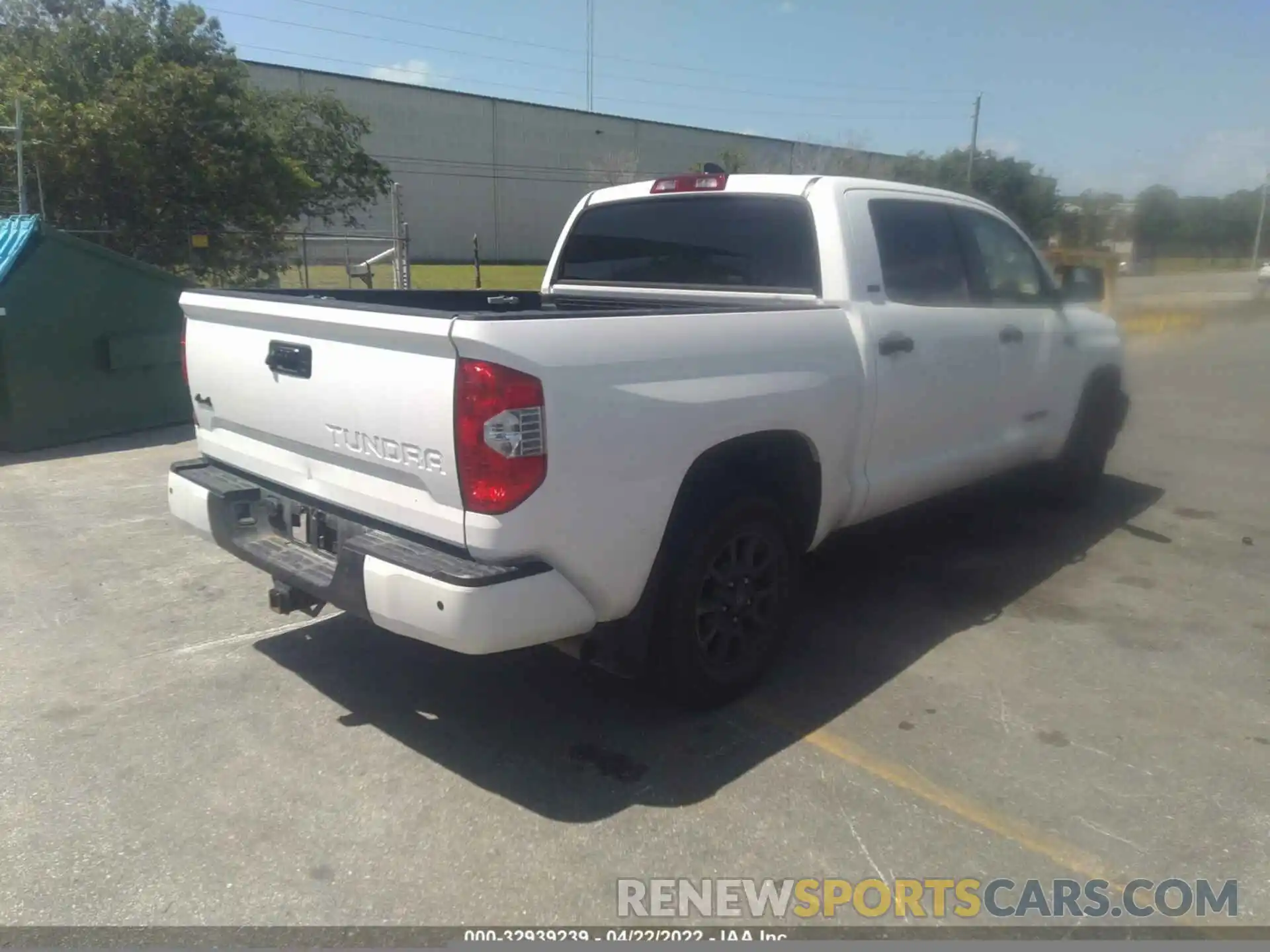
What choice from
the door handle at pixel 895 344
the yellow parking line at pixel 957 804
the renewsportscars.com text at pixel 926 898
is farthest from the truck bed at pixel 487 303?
the renewsportscars.com text at pixel 926 898

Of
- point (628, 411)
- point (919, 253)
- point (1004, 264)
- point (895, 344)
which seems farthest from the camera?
point (1004, 264)

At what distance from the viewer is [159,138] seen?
46.5ft

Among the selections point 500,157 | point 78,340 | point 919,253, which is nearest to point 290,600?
point 919,253

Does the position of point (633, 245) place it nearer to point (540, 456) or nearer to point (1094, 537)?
point (540, 456)

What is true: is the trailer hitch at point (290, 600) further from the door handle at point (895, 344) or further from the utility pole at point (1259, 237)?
the utility pole at point (1259, 237)

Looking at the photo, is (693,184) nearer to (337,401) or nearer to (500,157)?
(337,401)

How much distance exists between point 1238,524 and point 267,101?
54.9 ft

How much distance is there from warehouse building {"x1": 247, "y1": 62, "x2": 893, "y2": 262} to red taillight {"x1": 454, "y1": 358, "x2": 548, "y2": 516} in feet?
156

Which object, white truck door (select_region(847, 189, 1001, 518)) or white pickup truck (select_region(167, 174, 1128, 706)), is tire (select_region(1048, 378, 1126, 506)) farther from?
white truck door (select_region(847, 189, 1001, 518))

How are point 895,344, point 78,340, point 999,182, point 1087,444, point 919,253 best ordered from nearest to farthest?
point 895,344 → point 919,253 → point 1087,444 → point 78,340 → point 999,182

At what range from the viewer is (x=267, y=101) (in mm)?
17812

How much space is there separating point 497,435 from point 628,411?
1.53ft

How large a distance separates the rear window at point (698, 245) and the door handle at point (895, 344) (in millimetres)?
371

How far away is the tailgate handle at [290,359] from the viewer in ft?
11.5
